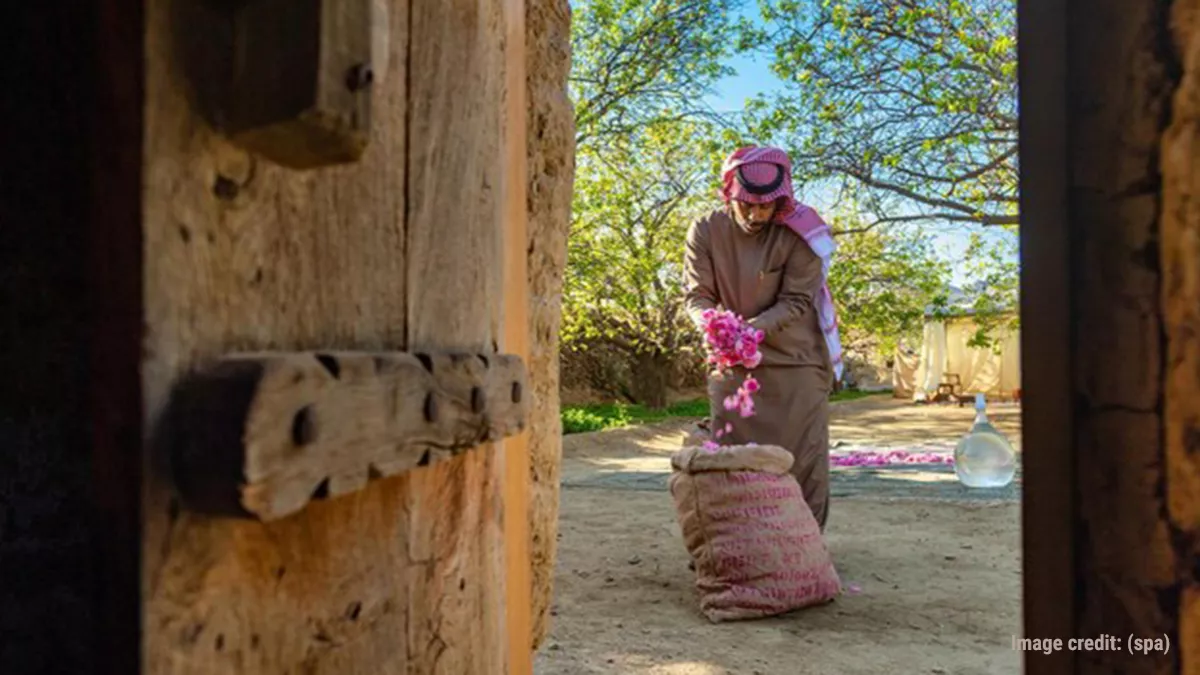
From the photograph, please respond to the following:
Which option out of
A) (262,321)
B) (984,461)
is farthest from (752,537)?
(984,461)

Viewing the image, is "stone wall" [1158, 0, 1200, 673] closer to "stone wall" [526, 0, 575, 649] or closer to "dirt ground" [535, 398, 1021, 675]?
"stone wall" [526, 0, 575, 649]

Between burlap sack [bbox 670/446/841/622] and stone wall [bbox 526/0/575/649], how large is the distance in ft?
3.83

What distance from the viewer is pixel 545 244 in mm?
2186

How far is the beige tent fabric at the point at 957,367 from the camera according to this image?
69.5 feet

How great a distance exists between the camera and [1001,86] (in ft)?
28.5

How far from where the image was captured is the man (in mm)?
4188

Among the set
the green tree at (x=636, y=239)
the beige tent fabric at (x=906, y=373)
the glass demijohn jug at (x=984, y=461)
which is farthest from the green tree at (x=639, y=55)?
the beige tent fabric at (x=906, y=373)

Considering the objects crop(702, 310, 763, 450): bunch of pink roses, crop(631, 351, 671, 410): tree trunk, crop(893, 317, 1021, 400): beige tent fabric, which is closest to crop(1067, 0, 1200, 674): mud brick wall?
crop(702, 310, 763, 450): bunch of pink roses

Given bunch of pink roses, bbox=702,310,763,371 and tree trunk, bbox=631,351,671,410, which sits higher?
bunch of pink roses, bbox=702,310,763,371

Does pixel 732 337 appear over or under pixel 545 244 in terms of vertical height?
under

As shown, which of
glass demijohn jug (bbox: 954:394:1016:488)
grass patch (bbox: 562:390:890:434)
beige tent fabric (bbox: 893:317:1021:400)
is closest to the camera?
glass demijohn jug (bbox: 954:394:1016:488)

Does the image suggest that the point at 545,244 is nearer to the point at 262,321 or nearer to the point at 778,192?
Result: the point at 262,321

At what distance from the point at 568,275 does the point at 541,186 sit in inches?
455

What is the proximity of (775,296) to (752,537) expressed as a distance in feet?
4.67
